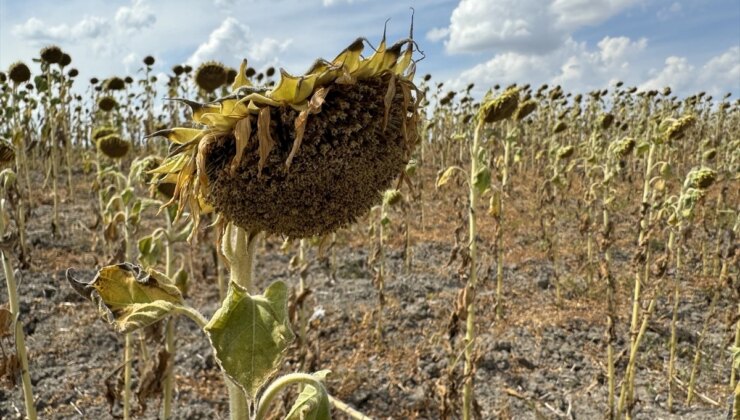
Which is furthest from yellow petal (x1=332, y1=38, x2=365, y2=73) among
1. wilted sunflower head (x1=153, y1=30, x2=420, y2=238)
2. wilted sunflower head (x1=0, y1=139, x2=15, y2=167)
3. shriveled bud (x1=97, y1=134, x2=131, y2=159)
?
shriveled bud (x1=97, y1=134, x2=131, y2=159)

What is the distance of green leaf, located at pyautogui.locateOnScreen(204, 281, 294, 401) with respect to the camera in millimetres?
934

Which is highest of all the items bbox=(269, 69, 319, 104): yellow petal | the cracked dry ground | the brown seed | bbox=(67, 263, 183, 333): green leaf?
bbox=(269, 69, 319, 104): yellow petal

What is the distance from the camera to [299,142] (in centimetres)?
96

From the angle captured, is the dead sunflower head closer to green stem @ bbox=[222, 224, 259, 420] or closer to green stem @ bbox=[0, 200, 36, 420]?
green stem @ bbox=[0, 200, 36, 420]

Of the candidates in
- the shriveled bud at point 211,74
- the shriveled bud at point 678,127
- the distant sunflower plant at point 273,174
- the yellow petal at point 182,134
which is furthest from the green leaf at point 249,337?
the shriveled bud at point 678,127

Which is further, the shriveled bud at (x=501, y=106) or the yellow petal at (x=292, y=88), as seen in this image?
the shriveled bud at (x=501, y=106)

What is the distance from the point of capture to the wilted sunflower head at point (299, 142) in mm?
993

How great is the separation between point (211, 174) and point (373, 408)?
Result: 3.52 m

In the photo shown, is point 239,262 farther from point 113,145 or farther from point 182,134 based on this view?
point 113,145

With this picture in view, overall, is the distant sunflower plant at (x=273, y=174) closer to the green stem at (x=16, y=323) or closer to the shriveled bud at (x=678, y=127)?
the green stem at (x=16, y=323)

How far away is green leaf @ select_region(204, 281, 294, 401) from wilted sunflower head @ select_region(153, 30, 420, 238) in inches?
6.3

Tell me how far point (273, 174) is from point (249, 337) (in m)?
0.28

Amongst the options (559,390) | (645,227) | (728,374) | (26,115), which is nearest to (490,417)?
(559,390)

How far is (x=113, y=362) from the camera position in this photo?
4809 millimetres
